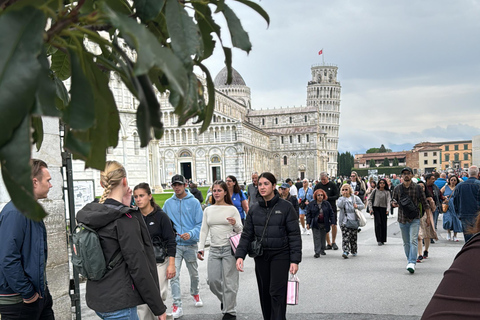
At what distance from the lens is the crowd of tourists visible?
3.25 meters

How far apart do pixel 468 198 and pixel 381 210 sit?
3.11 metres

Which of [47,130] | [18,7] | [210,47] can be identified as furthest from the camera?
[47,130]

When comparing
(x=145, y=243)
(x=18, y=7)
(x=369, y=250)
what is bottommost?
(x=369, y=250)

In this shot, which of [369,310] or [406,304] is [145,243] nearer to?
[369,310]

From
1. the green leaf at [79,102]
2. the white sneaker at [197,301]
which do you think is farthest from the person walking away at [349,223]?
the green leaf at [79,102]

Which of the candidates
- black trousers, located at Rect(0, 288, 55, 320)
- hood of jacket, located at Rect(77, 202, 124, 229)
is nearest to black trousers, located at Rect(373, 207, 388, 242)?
hood of jacket, located at Rect(77, 202, 124, 229)

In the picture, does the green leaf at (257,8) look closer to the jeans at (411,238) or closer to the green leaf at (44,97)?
the green leaf at (44,97)

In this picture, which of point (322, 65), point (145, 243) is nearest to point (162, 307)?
point (145, 243)

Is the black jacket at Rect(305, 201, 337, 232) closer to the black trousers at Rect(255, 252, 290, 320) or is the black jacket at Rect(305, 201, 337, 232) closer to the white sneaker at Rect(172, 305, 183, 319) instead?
the white sneaker at Rect(172, 305, 183, 319)

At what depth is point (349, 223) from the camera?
10133 mm

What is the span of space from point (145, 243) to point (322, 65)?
113 meters

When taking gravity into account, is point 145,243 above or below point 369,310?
above

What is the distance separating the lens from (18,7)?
0.85 meters

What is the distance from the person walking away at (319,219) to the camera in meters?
10.5
